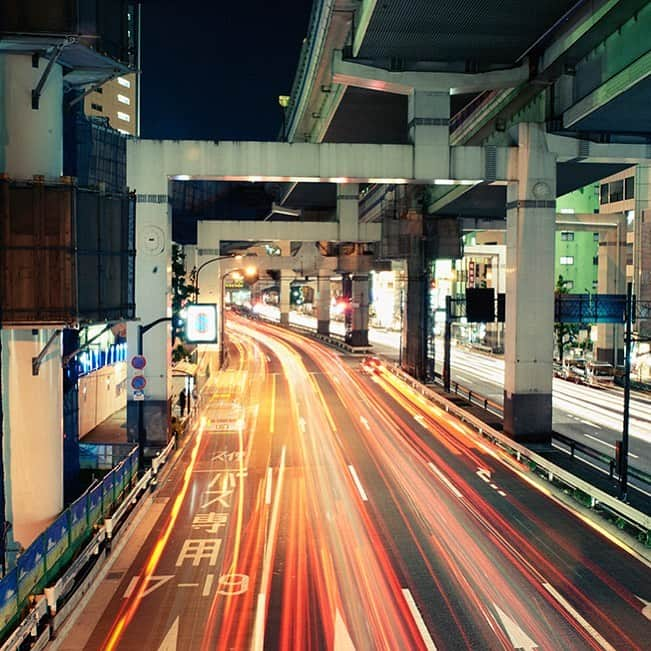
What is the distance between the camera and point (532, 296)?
29406mm

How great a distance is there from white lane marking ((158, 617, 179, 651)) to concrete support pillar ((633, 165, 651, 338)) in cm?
5656

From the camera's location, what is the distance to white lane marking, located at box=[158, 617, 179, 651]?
39.5ft

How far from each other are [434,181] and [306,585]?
63.4 feet

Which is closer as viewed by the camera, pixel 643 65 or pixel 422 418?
pixel 643 65

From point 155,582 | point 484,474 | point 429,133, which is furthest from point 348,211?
point 155,582

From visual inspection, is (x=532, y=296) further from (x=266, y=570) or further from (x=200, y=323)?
(x=266, y=570)

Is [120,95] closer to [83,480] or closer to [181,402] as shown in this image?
[181,402]

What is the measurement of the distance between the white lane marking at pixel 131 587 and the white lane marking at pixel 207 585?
5.03 feet

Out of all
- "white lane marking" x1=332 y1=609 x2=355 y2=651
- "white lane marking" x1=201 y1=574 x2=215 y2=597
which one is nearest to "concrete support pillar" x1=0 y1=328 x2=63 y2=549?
"white lane marking" x1=201 y1=574 x2=215 y2=597

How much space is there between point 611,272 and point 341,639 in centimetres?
6289

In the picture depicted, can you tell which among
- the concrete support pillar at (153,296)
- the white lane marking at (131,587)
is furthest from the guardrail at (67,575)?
the concrete support pillar at (153,296)

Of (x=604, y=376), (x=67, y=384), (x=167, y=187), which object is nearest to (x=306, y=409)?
(x=167, y=187)

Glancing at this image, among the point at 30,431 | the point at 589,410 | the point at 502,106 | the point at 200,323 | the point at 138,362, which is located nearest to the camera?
the point at 30,431

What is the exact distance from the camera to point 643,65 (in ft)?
68.8
